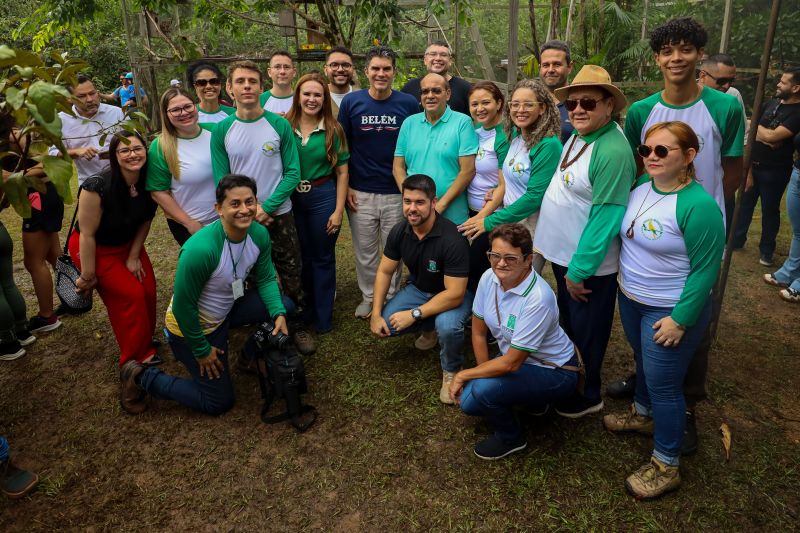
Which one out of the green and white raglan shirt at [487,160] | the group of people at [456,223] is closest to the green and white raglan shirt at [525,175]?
the group of people at [456,223]

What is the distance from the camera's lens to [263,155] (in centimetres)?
389

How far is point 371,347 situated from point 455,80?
94.2 inches

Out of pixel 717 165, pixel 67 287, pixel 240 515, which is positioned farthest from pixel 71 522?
pixel 717 165

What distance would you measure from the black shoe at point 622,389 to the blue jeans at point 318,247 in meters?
2.19

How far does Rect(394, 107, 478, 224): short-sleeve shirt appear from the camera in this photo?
3.88m

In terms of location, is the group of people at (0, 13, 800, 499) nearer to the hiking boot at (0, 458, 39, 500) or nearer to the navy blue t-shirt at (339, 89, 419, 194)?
the navy blue t-shirt at (339, 89, 419, 194)

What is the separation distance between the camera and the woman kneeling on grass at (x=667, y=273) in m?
2.37

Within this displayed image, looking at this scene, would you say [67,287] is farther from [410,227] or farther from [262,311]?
[410,227]

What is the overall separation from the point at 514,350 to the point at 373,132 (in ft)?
7.42

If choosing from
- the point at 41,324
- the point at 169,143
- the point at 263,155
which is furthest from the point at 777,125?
the point at 41,324

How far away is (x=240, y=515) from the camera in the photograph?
9.00ft

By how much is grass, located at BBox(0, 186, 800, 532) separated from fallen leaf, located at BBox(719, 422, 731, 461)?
4 centimetres

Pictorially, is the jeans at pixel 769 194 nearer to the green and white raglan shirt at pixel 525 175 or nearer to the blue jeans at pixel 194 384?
the green and white raglan shirt at pixel 525 175

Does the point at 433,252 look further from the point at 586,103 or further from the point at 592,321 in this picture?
the point at 586,103
